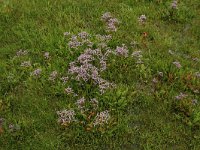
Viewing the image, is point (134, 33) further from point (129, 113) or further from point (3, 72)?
point (3, 72)

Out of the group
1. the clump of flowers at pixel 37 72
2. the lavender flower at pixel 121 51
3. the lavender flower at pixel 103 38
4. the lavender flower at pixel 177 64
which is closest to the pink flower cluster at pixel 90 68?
the lavender flower at pixel 121 51

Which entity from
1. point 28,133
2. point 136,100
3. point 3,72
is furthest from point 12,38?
point 136,100

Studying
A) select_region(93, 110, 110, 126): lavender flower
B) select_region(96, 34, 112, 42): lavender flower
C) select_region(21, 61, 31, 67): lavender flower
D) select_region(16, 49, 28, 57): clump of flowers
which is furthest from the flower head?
select_region(93, 110, 110, 126): lavender flower

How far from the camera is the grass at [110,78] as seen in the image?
9820 mm

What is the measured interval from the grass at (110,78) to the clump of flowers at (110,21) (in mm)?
203

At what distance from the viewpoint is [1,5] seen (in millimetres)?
14047

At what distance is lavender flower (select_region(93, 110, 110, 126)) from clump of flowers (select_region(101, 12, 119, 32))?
3.75 meters

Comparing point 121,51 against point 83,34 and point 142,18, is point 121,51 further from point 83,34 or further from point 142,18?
point 142,18

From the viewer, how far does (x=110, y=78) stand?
11234 mm

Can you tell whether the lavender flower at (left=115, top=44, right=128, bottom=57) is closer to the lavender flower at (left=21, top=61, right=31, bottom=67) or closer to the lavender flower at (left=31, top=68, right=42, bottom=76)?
the lavender flower at (left=31, top=68, right=42, bottom=76)

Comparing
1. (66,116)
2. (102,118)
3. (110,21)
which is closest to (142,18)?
(110,21)

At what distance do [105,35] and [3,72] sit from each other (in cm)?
370

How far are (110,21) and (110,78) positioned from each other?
2.87m

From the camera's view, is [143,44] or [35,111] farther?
[143,44]
